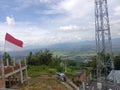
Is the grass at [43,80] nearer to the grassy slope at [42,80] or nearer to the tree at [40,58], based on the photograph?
the grassy slope at [42,80]

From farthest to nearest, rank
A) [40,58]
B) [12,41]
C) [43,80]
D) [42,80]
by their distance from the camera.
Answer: [40,58], [43,80], [42,80], [12,41]

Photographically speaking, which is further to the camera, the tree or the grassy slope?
the tree

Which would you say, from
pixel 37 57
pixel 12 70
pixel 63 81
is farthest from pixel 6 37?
pixel 37 57

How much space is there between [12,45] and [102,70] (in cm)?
990

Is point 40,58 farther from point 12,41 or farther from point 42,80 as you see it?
point 12,41

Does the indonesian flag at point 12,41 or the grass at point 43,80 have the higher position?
the indonesian flag at point 12,41

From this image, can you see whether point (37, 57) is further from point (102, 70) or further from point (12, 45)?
point (12, 45)

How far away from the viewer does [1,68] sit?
2008cm

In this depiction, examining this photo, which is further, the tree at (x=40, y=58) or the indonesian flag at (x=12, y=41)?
the tree at (x=40, y=58)

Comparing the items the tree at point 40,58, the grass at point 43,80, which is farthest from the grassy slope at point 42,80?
the tree at point 40,58

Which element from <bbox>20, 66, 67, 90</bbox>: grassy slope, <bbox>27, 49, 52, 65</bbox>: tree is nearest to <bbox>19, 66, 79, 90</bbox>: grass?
<bbox>20, 66, 67, 90</bbox>: grassy slope

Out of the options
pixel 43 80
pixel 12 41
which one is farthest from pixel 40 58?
pixel 12 41

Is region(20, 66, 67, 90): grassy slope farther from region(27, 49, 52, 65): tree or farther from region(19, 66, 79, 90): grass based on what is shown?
region(27, 49, 52, 65): tree

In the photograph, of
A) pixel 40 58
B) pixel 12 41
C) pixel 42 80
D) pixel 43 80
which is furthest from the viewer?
pixel 40 58
